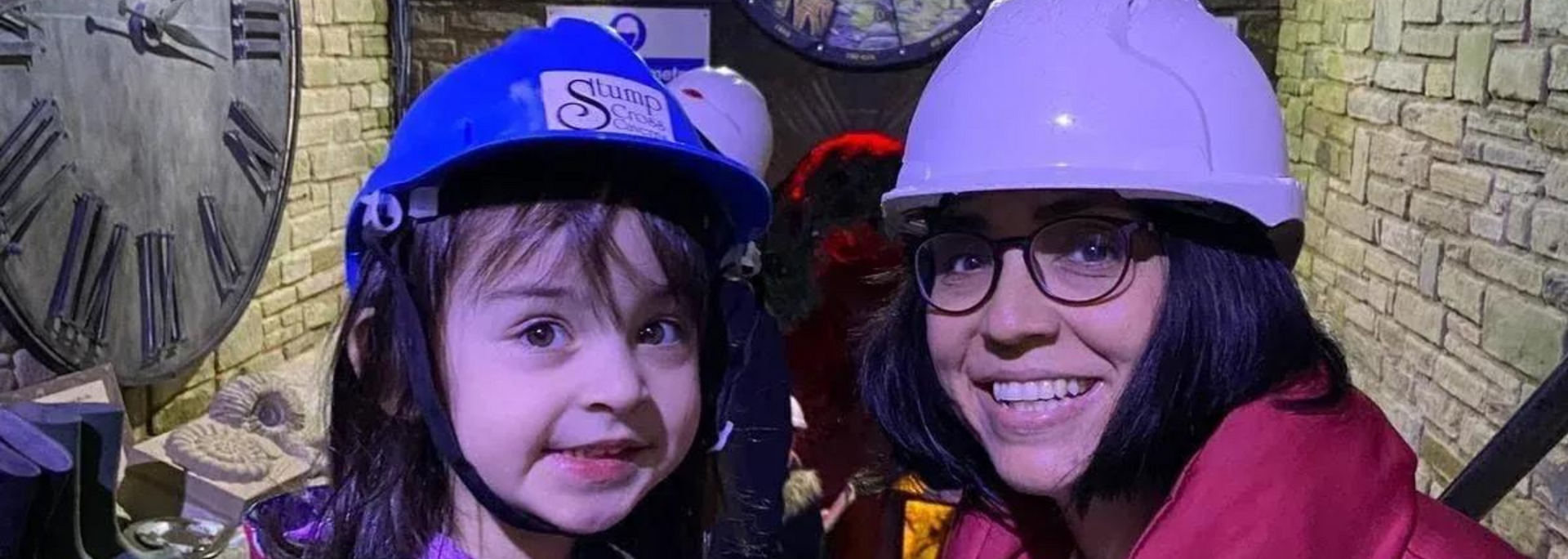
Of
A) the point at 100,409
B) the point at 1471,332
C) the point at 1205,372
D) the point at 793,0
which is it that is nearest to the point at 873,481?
the point at 1205,372

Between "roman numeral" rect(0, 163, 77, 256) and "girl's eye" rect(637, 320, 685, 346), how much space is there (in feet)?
5.60

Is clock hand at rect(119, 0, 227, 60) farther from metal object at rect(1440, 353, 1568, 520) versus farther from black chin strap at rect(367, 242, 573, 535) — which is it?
metal object at rect(1440, 353, 1568, 520)

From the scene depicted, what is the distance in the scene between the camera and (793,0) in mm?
4375

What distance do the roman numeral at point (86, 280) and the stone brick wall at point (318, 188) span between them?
459 mm

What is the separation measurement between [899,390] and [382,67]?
3.29 meters

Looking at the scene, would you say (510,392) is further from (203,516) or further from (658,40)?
(658,40)

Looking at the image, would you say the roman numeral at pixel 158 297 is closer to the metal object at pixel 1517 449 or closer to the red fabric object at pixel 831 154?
the red fabric object at pixel 831 154

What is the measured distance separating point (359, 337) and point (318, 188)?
2787mm

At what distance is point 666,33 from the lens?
4.44 meters

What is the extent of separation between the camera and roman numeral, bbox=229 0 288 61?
10.0 ft

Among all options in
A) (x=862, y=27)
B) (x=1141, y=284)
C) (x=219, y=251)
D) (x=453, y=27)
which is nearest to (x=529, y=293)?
(x=1141, y=284)

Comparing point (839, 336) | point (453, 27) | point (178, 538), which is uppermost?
point (453, 27)

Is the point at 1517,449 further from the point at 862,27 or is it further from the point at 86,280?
the point at 862,27

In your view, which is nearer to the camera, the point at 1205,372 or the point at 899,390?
the point at 1205,372
